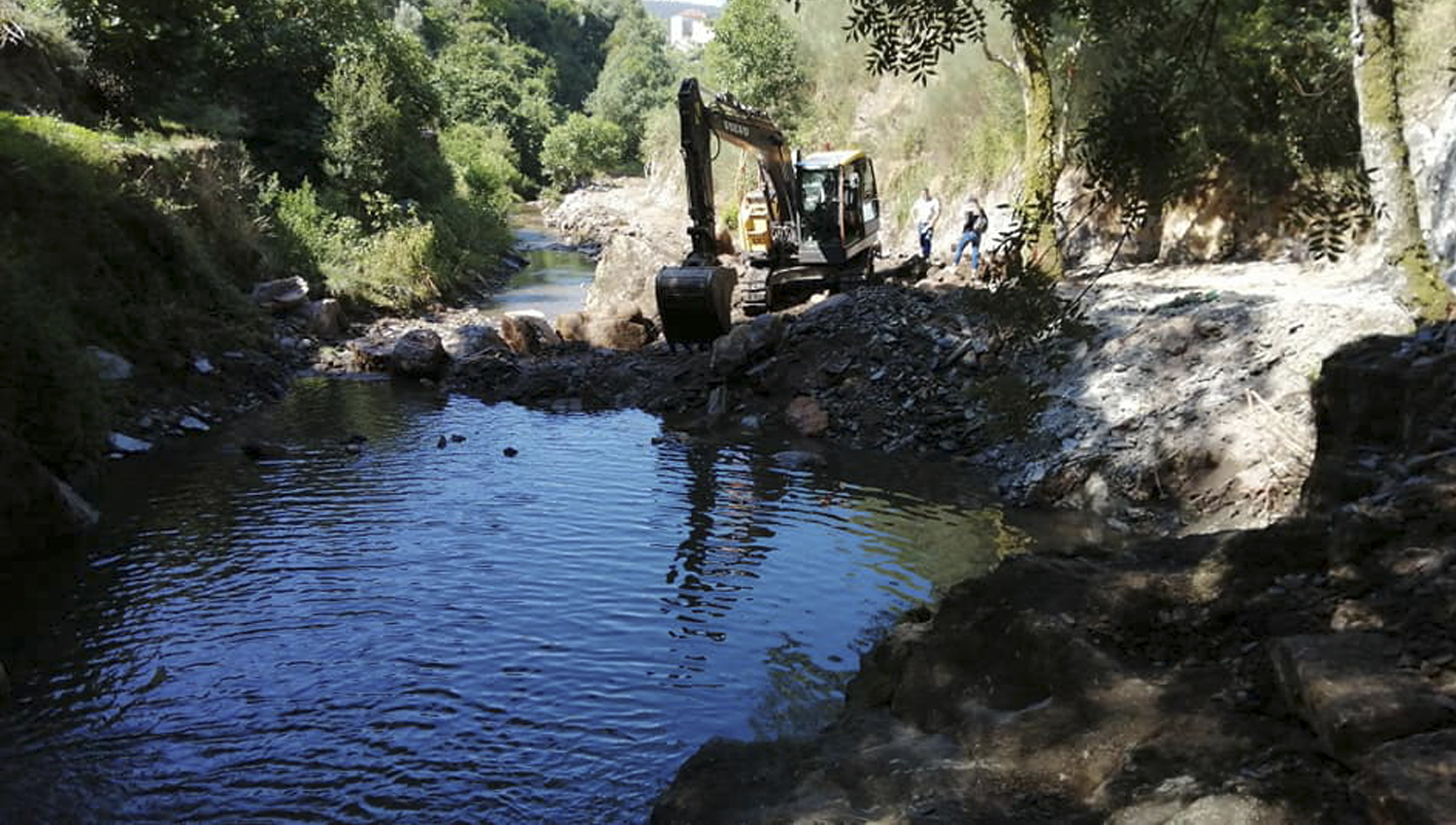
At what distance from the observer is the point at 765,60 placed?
39938mm

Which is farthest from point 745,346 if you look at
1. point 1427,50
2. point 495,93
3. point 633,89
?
point 633,89

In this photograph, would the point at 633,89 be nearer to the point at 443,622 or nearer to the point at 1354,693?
the point at 443,622

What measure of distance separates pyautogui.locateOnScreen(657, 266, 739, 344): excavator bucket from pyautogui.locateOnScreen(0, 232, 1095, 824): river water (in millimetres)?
3124

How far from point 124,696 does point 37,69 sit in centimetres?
1852

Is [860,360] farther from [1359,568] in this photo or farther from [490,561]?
[1359,568]

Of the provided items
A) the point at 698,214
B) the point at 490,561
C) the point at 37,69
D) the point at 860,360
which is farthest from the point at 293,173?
the point at 490,561

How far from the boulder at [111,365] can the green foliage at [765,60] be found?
29.0 meters

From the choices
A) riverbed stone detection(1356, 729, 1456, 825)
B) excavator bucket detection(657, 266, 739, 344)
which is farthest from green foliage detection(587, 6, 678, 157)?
riverbed stone detection(1356, 729, 1456, 825)

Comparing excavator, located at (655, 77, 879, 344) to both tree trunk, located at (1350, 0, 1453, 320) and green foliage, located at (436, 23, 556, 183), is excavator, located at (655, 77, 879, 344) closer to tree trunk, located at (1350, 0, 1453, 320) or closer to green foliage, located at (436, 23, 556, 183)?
tree trunk, located at (1350, 0, 1453, 320)

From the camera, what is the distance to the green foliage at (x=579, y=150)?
2554 inches

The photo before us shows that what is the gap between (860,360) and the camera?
1639cm

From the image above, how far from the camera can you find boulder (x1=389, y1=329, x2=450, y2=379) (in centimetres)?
1867

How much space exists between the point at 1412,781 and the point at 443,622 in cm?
678

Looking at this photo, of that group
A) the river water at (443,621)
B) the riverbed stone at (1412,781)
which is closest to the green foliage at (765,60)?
the river water at (443,621)
